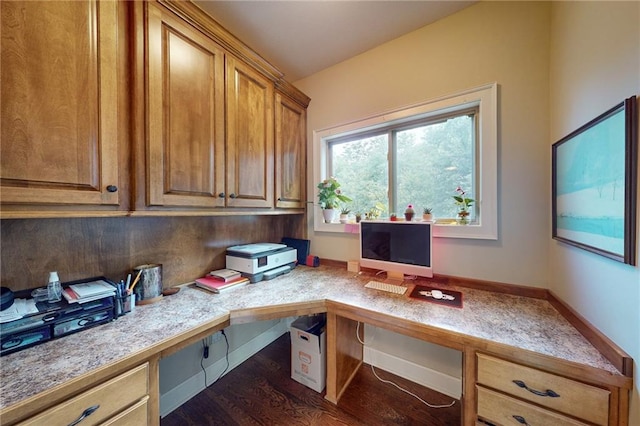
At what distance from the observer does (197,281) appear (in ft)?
4.99

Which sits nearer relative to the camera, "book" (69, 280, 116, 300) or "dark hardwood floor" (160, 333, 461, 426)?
"book" (69, 280, 116, 300)

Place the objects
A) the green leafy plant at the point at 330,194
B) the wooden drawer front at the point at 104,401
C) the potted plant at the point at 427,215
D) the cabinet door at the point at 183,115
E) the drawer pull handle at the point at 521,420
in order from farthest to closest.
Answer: the green leafy plant at the point at 330,194
the potted plant at the point at 427,215
the cabinet door at the point at 183,115
the drawer pull handle at the point at 521,420
the wooden drawer front at the point at 104,401

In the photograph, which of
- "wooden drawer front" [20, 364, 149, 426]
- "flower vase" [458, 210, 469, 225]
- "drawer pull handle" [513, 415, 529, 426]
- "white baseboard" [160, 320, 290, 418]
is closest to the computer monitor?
"flower vase" [458, 210, 469, 225]

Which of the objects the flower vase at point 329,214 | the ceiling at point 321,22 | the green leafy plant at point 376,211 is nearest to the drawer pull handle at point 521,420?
the green leafy plant at point 376,211

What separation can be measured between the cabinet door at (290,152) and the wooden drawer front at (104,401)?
1.31 metres

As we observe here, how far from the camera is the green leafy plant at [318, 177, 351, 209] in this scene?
6.64 ft

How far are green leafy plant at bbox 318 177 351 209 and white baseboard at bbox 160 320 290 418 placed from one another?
1413 millimetres

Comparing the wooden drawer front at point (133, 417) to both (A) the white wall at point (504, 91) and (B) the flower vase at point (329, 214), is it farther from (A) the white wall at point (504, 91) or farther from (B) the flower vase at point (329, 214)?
(A) the white wall at point (504, 91)

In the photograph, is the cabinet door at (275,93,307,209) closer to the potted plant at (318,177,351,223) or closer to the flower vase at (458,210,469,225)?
the potted plant at (318,177,351,223)

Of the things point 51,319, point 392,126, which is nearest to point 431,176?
point 392,126

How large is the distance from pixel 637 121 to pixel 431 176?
1030 mm

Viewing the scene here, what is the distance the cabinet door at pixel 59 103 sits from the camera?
76 centimetres

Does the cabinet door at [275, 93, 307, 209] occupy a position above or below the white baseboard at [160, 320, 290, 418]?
above

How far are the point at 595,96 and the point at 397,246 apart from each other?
1171mm
